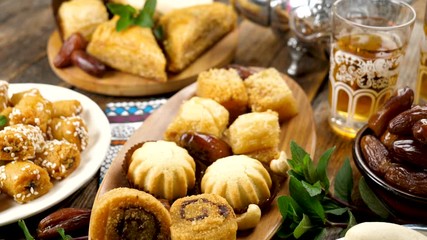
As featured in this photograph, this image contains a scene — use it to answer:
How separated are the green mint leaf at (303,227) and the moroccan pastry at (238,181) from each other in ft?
0.41

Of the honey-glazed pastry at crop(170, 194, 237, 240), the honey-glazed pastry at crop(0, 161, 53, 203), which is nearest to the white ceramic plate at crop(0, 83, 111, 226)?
the honey-glazed pastry at crop(0, 161, 53, 203)

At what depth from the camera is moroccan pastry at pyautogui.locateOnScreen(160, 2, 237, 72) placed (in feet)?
7.44

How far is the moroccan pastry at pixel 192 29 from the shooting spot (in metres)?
2.27

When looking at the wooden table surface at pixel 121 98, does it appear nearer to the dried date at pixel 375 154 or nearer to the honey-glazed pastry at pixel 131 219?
the dried date at pixel 375 154

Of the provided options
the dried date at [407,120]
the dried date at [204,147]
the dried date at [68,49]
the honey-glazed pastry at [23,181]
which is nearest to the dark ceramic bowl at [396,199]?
the dried date at [407,120]

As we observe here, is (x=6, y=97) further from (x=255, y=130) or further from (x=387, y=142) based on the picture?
(x=387, y=142)

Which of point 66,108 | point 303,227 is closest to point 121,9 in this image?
point 66,108

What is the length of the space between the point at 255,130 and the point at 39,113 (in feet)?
2.09

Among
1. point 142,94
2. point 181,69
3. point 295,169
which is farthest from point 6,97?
point 295,169

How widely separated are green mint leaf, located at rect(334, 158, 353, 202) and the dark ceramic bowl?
0.07 metres

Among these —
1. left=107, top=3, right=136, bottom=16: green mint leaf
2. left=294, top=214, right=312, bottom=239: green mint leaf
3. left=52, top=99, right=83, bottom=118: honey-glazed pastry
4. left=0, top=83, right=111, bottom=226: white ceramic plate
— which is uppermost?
left=107, top=3, right=136, bottom=16: green mint leaf

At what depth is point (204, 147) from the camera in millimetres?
1594

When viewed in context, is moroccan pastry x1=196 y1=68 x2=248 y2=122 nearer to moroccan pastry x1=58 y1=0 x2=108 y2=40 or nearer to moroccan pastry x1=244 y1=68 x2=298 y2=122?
moroccan pastry x1=244 y1=68 x2=298 y2=122

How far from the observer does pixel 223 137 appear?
1767 mm
